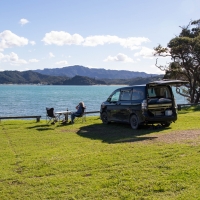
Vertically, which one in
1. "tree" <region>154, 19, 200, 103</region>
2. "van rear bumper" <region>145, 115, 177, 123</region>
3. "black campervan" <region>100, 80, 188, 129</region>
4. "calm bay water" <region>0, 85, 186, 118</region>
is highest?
"tree" <region>154, 19, 200, 103</region>

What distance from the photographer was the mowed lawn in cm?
503

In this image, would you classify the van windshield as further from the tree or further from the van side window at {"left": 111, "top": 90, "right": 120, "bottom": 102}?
the tree

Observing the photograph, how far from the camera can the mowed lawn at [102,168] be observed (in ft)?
16.5

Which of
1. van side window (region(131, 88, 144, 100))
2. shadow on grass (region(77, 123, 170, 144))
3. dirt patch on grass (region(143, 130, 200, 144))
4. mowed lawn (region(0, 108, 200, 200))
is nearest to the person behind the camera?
mowed lawn (region(0, 108, 200, 200))

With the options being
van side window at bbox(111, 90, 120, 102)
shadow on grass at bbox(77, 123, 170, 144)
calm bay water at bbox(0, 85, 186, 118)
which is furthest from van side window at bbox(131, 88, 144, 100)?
calm bay water at bbox(0, 85, 186, 118)

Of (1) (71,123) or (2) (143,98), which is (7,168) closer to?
(2) (143,98)

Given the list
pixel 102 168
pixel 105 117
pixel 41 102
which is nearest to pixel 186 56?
pixel 105 117

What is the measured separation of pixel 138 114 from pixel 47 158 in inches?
213

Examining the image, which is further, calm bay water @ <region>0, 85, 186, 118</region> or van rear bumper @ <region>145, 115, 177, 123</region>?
calm bay water @ <region>0, 85, 186, 118</region>

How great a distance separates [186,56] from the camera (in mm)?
26953

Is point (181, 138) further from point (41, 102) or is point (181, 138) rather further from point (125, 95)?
point (41, 102)

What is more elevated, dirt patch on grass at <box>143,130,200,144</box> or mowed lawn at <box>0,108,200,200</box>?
dirt patch on grass at <box>143,130,200,144</box>

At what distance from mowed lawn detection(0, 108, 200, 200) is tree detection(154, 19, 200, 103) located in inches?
693

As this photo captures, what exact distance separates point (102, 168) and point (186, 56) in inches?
888
